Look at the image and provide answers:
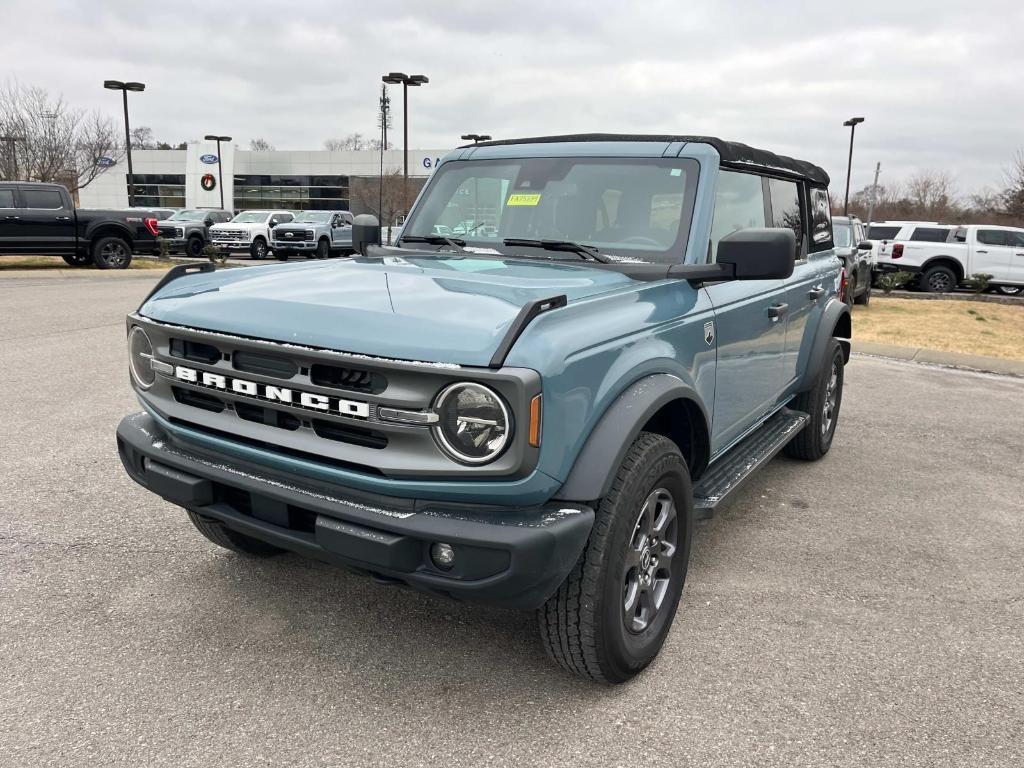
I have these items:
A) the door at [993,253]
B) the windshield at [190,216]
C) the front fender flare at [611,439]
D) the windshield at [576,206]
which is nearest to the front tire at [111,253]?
the windshield at [190,216]

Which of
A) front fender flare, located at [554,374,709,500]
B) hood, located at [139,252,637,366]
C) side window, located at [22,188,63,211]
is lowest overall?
front fender flare, located at [554,374,709,500]

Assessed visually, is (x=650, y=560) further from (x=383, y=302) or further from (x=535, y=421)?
(x=383, y=302)

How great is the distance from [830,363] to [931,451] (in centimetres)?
137

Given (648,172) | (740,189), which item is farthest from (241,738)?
(740,189)

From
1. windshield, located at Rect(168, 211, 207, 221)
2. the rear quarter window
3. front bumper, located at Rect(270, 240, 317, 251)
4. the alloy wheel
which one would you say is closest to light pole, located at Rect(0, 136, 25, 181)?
windshield, located at Rect(168, 211, 207, 221)

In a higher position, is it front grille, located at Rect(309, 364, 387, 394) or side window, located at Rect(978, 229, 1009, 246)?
side window, located at Rect(978, 229, 1009, 246)

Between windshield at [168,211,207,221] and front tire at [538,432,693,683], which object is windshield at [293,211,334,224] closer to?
windshield at [168,211,207,221]

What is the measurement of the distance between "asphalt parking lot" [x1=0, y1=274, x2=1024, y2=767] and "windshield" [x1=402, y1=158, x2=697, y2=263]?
1537mm

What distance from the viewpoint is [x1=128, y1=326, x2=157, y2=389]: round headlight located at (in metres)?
2.92

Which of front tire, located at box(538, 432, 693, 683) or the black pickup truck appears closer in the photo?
front tire, located at box(538, 432, 693, 683)

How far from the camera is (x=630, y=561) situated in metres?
2.66

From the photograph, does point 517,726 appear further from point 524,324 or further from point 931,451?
point 931,451

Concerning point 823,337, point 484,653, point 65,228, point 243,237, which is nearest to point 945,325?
point 823,337

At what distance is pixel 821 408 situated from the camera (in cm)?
508
